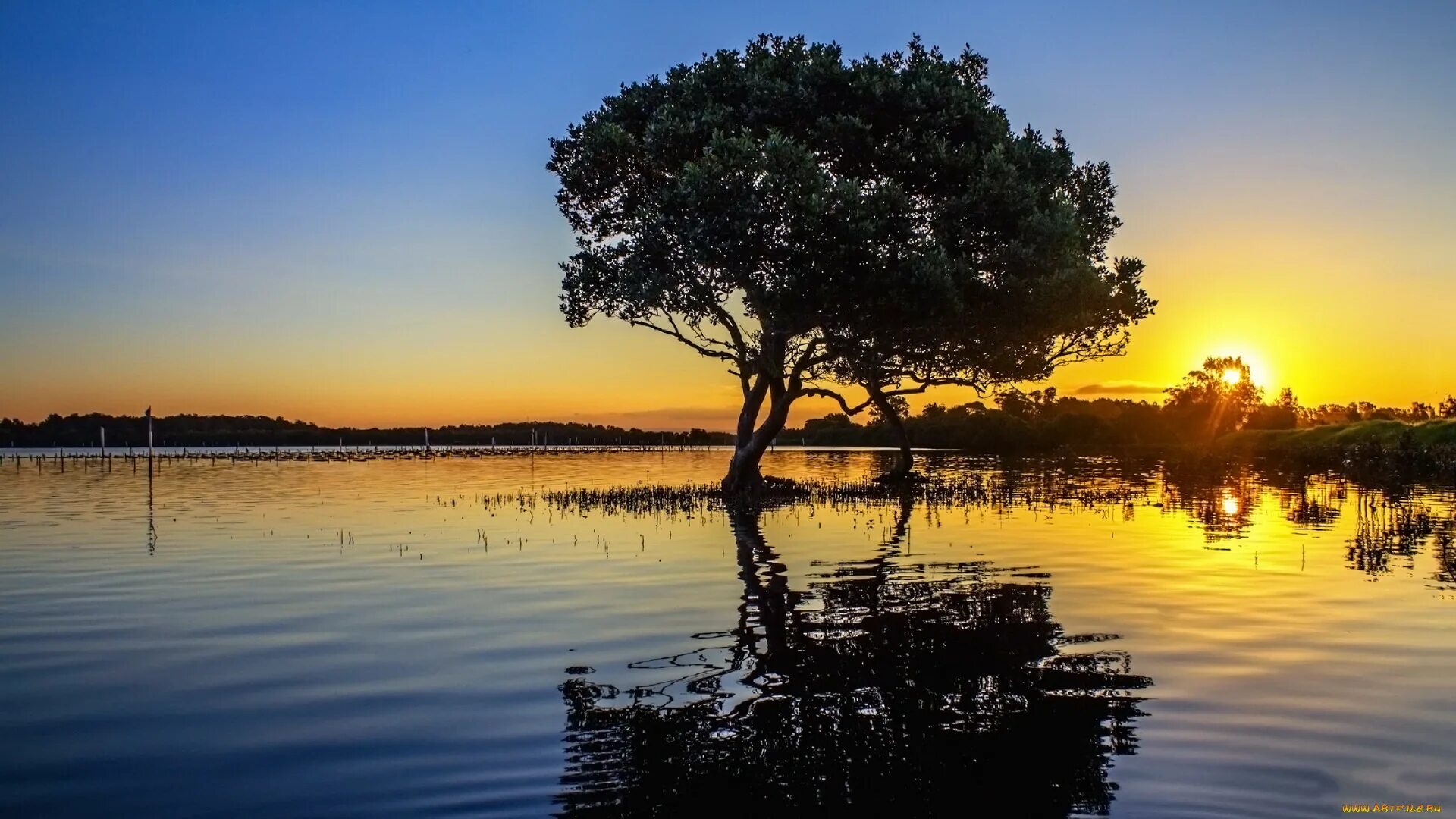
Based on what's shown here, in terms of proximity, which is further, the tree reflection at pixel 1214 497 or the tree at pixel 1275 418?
the tree at pixel 1275 418

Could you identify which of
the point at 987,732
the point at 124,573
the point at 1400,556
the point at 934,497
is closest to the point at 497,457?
the point at 934,497

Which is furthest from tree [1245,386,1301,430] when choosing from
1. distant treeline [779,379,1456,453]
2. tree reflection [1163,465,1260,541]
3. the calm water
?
the calm water

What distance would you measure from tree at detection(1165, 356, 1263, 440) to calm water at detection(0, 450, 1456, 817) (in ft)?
346

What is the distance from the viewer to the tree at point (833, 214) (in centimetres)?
3192

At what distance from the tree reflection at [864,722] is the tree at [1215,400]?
118 metres

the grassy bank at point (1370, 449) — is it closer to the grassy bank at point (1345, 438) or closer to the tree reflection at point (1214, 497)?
the grassy bank at point (1345, 438)

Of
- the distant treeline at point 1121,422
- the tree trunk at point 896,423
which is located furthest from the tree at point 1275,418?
the tree trunk at point 896,423

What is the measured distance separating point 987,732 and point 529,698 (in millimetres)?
5124

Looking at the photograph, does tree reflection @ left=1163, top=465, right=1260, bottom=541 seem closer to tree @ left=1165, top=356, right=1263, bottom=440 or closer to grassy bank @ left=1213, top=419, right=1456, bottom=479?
grassy bank @ left=1213, top=419, right=1456, bottom=479

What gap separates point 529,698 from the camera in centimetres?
1134

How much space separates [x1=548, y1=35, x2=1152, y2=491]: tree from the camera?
31.9 m

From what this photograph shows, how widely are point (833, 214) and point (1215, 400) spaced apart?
118567mm

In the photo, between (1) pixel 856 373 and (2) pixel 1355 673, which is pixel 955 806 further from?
(1) pixel 856 373

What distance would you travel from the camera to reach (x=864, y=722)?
10.0m
